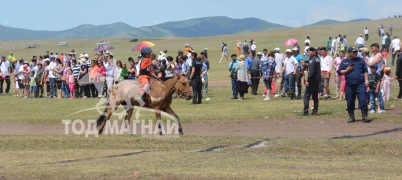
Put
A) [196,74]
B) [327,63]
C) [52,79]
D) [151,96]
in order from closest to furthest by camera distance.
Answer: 1. [151,96]
2. [327,63]
3. [196,74]
4. [52,79]

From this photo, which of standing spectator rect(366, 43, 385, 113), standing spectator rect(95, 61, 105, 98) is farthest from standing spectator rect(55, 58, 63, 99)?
standing spectator rect(366, 43, 385, 113)

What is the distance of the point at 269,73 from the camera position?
30.4 meters

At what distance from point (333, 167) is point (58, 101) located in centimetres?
2216

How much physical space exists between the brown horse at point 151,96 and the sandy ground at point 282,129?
64.3 inches

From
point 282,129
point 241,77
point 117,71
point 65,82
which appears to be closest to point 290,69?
point 241,77

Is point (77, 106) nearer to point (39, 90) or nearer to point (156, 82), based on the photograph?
point (39, 90)

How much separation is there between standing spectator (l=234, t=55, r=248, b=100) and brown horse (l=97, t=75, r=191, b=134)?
10158mm

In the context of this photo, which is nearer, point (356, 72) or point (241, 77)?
point (356, 72)

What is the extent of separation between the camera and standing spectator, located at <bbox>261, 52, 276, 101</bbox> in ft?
98.8

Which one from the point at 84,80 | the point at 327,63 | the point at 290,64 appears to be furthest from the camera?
the point at 84,80

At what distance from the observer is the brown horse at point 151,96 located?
1958cm

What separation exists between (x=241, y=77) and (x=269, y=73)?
1.22 metres

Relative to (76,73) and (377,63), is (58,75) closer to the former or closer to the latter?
(76,73)

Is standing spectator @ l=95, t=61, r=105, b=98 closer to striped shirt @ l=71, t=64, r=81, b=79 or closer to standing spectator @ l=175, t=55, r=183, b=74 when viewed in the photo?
striped shirt @ l=71, t=64, r=81, b=79
